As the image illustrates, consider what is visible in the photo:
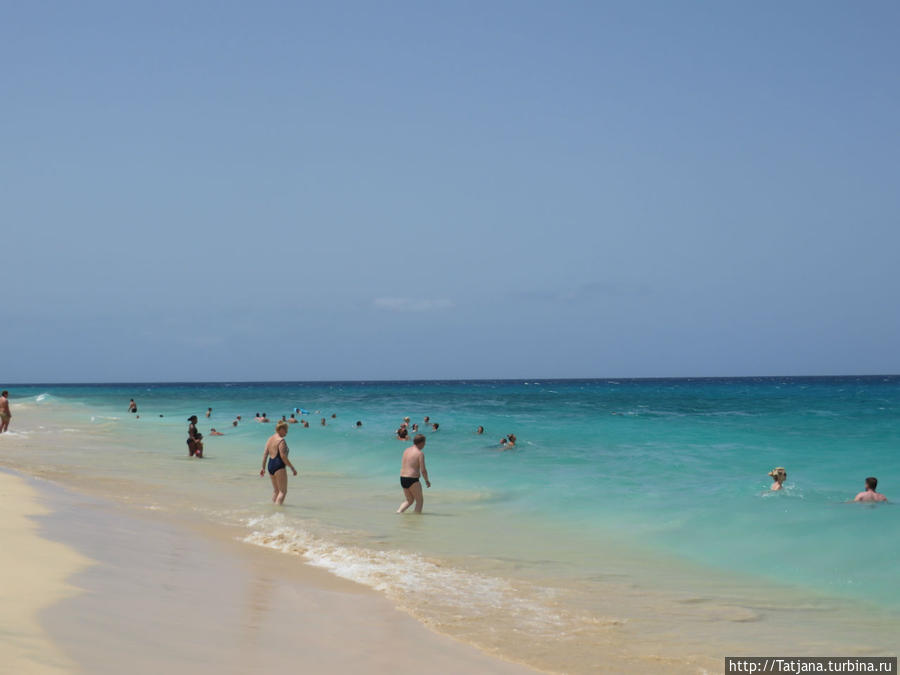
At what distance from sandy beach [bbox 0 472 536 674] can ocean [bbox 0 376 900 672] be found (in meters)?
0.62

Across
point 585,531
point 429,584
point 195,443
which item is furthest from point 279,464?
point 195,443

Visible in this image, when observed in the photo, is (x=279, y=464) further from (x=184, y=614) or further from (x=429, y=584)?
(x=184, y=614)

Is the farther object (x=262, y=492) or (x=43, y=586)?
(x=262, y=492)

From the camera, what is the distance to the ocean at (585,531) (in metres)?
7.52

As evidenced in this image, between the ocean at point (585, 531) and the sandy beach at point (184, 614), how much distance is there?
620 mm

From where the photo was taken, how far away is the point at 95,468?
67.4 ft

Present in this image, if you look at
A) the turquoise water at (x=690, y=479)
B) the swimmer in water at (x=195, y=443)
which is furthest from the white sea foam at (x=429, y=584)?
the swimmer in water at (x=195, y=443)

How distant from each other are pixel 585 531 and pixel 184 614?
28.1 ft

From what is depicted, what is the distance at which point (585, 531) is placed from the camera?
44.0 ft

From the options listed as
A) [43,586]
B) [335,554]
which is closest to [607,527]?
[335,554]

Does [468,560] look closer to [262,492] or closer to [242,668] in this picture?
[242,668]

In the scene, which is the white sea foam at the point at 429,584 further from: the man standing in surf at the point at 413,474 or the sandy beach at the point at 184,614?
the man standing in surf at the point at 413,474

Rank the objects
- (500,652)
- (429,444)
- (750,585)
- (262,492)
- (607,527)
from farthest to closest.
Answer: (429,444), (262,492), (607,527), (750,585), (500,652)

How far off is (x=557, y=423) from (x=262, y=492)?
27.5 metres
